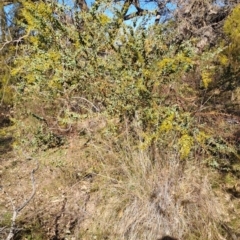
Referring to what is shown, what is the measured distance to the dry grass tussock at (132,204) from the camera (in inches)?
131

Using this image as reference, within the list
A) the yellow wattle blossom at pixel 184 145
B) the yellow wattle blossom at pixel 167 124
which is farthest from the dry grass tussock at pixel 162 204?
the yellow wattle blossom at pixel 167 124

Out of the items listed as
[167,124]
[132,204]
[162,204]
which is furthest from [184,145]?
[132,204]

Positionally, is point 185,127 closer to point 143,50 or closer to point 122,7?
point 143,50

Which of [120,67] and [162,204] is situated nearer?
[162,204]

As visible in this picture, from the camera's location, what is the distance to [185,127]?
11.9ft

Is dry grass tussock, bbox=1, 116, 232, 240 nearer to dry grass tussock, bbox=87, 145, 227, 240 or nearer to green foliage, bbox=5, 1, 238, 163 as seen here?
dry grass tussock, bbox=87, 145, 227, 240

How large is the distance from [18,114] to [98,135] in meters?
3.72

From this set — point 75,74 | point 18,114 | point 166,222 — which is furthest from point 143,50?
point 18,114

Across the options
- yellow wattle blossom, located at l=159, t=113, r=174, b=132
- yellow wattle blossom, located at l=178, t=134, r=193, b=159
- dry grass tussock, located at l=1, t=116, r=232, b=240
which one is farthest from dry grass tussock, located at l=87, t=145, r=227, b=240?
yellow wattle blossom, located at l=159, t=113, r=174, b=132

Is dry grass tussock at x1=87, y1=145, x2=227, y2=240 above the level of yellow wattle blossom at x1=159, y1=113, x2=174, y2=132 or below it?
below

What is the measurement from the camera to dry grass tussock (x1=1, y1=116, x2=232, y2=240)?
10.9 ft

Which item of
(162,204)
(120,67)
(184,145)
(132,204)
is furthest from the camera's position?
(120,67)

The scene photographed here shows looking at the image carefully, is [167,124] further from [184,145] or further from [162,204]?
[162,204]

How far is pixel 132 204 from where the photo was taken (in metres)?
3.47
